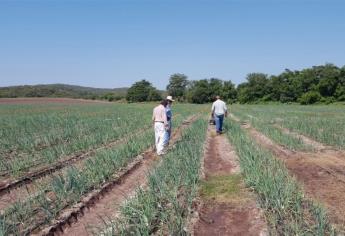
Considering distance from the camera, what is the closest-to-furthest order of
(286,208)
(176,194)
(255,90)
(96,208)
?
(286,208)
(176,194)
(96,208)
(255,90)

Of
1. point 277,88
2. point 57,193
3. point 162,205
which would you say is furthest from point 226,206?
point 277,88

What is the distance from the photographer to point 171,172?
7.31 meters

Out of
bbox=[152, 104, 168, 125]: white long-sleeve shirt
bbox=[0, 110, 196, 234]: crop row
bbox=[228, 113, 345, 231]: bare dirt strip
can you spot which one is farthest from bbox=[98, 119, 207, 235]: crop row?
bbox=[152, 104, 168, 125]: white long-sleeve shirt

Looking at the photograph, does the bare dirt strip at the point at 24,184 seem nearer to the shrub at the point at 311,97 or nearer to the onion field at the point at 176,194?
the onion field at the point at 176,194

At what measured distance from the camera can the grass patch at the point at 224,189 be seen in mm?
6662

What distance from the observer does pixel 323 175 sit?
27.2 feet

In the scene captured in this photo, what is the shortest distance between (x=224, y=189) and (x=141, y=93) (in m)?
83.5

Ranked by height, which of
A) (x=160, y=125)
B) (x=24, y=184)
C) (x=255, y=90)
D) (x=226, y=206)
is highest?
(x=255, y=90)

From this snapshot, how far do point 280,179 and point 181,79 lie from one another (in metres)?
109

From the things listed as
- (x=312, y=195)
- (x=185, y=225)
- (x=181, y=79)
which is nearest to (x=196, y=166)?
(x=312, y=195)

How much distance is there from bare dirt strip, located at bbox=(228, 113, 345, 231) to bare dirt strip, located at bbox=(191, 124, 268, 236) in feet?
3.30

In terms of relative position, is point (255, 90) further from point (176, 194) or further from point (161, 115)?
point (176, 194)

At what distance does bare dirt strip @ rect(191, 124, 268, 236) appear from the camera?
5.31 meters

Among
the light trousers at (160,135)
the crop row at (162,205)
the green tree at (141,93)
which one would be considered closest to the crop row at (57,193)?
the crop row at (162,205)
